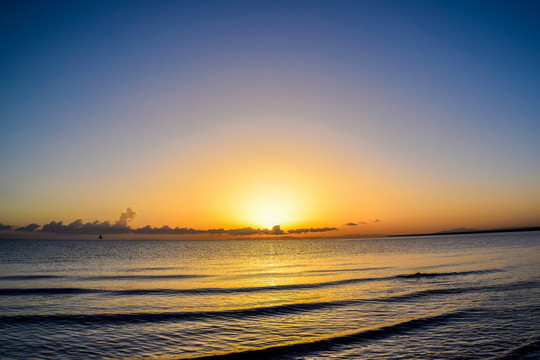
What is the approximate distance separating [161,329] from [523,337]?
764 inches

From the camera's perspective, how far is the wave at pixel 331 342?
15.9 m

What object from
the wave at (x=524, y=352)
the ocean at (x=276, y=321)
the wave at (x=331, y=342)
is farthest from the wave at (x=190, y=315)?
the wave at (x=524, y=352)

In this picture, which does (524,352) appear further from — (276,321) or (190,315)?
(190,315)

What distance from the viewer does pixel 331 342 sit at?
57.2ft

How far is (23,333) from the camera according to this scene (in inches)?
770

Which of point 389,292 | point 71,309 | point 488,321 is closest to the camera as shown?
point 488,321

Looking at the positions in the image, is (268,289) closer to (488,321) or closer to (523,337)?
(488,321)

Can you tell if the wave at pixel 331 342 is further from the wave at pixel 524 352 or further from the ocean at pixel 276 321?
the wave at pixel 524 352

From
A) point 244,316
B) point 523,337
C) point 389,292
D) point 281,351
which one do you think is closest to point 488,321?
point 523,337

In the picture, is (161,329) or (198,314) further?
(198,314)

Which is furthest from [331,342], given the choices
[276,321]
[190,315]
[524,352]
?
[190,315]

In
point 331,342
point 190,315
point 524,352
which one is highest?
point 524,352

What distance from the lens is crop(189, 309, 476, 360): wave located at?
15.9 meters

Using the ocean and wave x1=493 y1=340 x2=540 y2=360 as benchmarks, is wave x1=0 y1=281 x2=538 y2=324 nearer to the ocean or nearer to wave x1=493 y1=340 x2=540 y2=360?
the ocean
